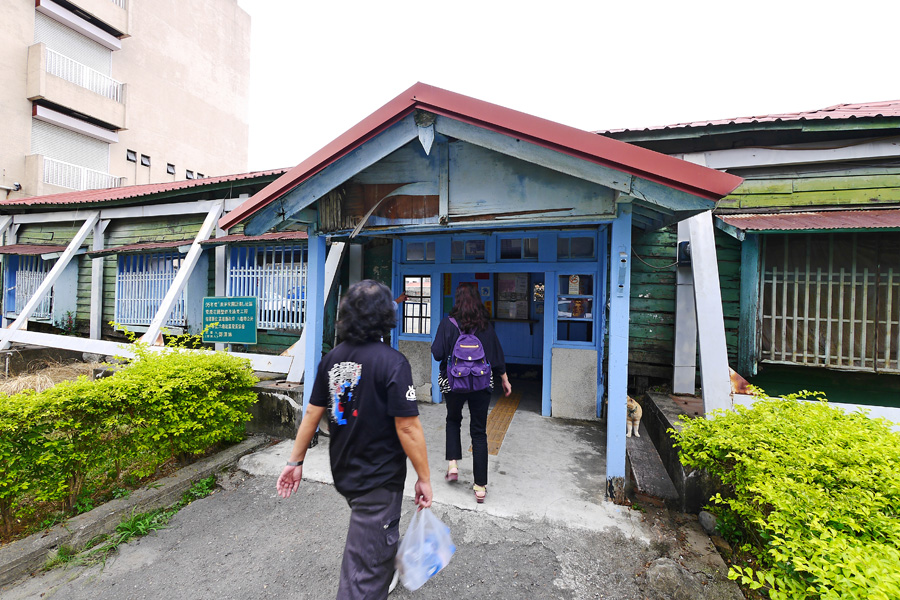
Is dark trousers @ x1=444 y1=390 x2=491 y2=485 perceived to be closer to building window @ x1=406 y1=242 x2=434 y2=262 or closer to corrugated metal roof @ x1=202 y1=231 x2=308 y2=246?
building window @ x1=406 y1=242 x2=434 y2=262

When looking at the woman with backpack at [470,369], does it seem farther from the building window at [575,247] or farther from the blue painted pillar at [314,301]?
the building window at [575,247]

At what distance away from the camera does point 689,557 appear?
2658 mm

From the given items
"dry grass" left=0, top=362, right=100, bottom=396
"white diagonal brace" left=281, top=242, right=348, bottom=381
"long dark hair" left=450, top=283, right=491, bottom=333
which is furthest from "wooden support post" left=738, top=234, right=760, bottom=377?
"dry grass" left=0, top=362, right=100, bottom=396

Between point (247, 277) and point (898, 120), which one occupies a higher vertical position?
point (898, 120)

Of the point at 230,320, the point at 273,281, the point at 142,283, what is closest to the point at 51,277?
the point at 142,283

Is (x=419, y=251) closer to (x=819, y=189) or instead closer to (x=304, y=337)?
(x=304, y=337)

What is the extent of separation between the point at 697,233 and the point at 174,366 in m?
6.06

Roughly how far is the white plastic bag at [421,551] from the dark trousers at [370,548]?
0.09 meters

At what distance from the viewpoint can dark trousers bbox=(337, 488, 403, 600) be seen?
1869 mm

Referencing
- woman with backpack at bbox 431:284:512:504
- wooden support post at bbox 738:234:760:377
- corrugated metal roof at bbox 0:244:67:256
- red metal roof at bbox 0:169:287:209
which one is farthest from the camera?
corrugated metal roof at bbox 0:244:67:256

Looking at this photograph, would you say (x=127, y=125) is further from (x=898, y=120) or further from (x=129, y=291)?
(x=898, y=120)

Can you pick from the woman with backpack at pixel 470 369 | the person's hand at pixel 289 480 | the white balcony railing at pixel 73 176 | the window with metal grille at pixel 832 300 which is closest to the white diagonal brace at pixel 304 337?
the woman with backpack at pixel 470 369

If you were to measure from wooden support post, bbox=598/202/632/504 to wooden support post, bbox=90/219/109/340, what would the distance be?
11.0 m

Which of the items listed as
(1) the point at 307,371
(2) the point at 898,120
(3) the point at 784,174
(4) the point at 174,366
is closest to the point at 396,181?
(1) the point at 307,371
